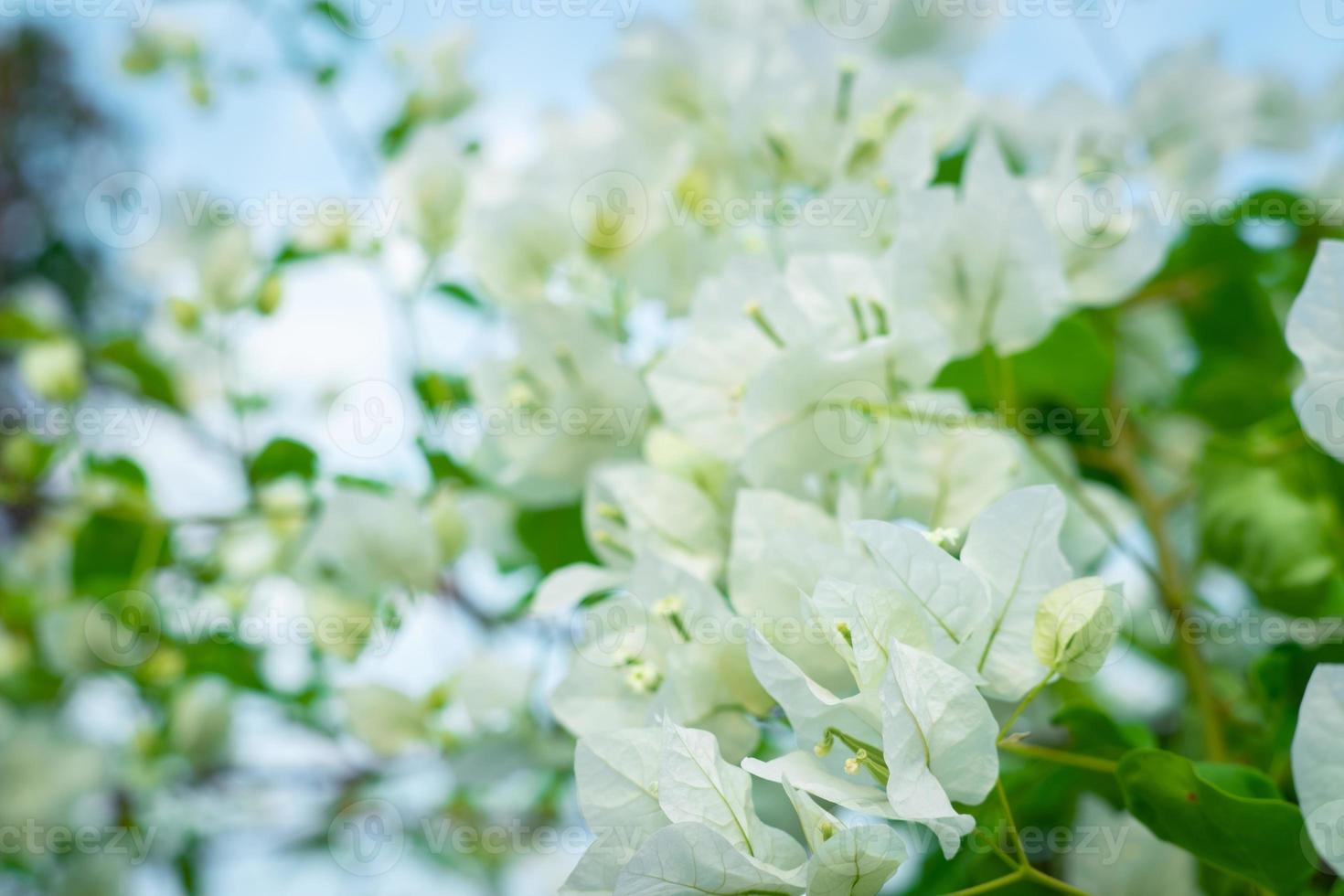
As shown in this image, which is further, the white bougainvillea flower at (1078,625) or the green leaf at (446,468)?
the green leaf at (446,468)

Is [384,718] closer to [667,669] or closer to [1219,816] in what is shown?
[667,669]

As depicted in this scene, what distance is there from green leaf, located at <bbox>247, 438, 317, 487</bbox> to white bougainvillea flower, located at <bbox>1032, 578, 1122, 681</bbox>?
497 mm

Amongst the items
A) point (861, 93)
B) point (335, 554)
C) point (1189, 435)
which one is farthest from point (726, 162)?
point (1189, 435)

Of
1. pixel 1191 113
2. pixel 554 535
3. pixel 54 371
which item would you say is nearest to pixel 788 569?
pixel 554 535

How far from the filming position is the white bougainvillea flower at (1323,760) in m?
0.27

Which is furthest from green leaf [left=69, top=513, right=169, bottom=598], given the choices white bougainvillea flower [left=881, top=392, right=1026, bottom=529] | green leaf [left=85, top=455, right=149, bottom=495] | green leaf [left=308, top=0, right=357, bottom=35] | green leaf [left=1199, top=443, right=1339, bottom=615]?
green leaf [left=1199, top=443, right=1339, bottom=615]

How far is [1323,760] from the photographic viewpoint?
28cm

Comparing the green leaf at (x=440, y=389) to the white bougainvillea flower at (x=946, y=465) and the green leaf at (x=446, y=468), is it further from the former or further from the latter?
the white bougainvillea flower at (x=946, y=465)

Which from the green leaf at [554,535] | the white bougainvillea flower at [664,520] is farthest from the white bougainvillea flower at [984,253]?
the green leaf at [554,535]

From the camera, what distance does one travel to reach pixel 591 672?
15.2 inches

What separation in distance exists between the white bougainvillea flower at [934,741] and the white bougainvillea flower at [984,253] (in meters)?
0.18

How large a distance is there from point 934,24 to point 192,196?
63 cm

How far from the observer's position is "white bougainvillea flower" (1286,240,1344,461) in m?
0.31

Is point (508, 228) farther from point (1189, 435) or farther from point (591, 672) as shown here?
point (1189, 435)
